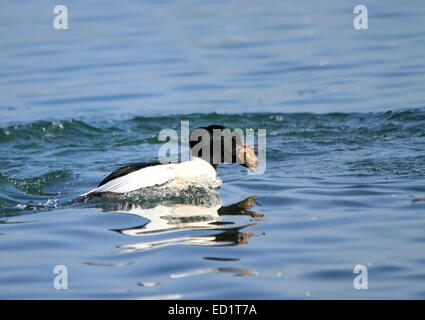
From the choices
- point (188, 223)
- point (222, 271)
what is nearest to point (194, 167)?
point (188, 223)

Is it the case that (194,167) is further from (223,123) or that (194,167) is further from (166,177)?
(223,123)

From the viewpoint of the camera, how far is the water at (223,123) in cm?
651

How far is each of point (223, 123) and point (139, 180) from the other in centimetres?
427

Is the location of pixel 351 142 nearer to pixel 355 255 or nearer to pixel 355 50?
pixel 355 255

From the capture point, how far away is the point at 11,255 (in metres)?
7.15

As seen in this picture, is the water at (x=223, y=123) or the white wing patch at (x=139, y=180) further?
the white wing patch at (x=139, y=180)

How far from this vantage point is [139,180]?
344 inches

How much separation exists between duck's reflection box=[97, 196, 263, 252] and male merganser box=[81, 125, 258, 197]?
0.25m

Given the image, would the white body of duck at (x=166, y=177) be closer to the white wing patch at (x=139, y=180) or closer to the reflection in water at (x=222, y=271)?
the white wing patch at (x=139, y=180)

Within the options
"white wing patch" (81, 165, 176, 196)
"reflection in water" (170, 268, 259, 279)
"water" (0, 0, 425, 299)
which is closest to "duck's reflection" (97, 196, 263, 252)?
"water" (0, 0, 425, 299)

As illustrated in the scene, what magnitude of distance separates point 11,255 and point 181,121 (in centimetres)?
621

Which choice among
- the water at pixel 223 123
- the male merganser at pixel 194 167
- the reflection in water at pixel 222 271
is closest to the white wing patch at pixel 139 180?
the male merganser at pixel 194 167

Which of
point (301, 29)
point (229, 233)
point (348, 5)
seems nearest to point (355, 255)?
point (229, 233)

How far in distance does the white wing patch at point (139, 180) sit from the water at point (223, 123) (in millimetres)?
166
